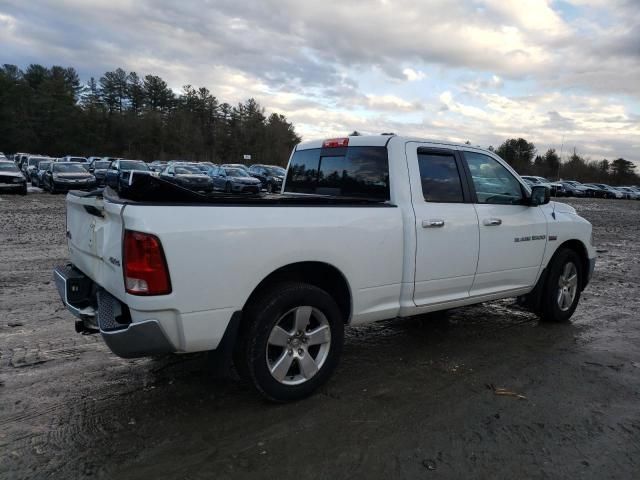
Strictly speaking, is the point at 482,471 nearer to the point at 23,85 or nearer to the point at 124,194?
the point at 124,194

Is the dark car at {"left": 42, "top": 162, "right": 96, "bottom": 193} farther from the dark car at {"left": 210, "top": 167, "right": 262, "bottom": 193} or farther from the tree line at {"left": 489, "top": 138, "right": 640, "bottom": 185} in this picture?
the tree line at {"left": 489, "top": 138, "right": 640, "bottom": 185}

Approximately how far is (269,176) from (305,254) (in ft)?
109

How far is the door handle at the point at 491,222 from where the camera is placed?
490cm

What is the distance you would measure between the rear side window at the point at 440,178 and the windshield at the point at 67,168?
2610 cm

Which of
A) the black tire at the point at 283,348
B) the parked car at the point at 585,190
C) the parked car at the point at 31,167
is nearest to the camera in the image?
the black tire at the point at 283,348

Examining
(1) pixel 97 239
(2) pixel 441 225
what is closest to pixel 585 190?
(2) pixel 441 225

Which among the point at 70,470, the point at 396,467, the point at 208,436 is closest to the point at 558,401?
the point at 396,467

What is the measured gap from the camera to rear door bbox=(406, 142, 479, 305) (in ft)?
14.5

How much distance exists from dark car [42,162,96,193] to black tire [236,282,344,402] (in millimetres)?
25588

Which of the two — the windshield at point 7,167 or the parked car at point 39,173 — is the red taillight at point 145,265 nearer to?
the windshield at point 7,167

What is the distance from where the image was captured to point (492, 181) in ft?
17.2

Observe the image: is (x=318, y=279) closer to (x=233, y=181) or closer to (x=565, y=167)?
(x=233, y=181)

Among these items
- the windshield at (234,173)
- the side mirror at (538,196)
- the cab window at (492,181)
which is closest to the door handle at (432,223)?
the cab window at (492,181)

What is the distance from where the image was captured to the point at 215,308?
10.8 feet
